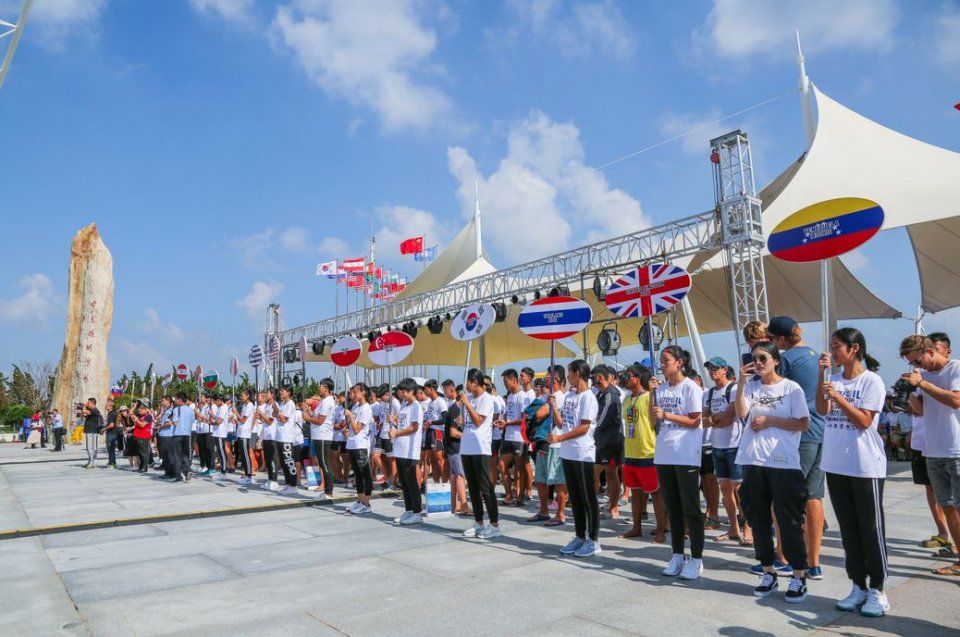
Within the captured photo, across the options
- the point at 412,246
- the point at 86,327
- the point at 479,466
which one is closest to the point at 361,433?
the point at 479,466

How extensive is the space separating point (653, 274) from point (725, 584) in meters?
3.54

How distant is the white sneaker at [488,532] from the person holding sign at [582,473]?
1.01 metres

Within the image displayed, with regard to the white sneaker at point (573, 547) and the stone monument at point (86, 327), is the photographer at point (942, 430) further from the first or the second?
the stone monument at point (86, 327)

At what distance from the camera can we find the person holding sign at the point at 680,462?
4.96 m

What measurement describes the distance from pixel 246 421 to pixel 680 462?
380 inches

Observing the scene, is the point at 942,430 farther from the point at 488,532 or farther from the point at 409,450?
the point at 409,450

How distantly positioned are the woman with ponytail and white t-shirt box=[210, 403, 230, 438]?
1253 cm

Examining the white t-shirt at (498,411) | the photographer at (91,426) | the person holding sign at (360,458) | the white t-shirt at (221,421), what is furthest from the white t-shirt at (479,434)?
the photographer at (91,426)

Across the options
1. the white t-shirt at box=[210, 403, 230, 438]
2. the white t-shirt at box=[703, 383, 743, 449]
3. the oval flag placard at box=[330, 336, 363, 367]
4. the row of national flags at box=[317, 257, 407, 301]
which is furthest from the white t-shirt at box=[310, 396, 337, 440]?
the row of national flags at box=[317, 257, 407, 301]

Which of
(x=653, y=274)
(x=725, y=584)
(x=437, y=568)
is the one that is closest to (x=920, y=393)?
(x=725, y=584)

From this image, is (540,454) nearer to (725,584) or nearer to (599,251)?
(725,584)

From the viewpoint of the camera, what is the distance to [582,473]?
5852mm

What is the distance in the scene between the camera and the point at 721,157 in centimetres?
1316

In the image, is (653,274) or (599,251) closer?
(653,274)
